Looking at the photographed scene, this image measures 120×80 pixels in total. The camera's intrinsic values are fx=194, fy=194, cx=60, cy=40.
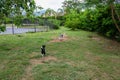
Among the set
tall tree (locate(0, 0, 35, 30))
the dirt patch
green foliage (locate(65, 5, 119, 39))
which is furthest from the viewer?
green foliage (locate(65, 5, 119, 39))

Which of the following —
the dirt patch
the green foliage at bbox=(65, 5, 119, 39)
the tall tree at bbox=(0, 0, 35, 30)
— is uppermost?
the tall tree at bbox=(0, 0, 35, 30)

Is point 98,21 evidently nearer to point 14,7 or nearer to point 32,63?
point 14,7

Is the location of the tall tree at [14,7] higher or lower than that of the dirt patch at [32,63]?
higher

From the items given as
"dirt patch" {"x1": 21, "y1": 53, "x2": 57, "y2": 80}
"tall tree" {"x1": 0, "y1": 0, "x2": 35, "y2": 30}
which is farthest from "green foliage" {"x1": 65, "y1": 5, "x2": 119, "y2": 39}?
"dirt patch" {"x1": 21, "y1": 53, "x2": 57, "y2": 80}

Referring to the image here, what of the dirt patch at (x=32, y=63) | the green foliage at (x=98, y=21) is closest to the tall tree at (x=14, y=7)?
the dirt patch at (x=32, y=63)

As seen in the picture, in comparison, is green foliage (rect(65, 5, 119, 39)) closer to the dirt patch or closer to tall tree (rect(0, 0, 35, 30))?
tall tree (rect(0, 0, 35, 30))

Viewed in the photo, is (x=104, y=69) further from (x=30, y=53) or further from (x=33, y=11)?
(x=33, y=11)

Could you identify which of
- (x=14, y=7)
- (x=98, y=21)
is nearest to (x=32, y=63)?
(x=14, y=7)

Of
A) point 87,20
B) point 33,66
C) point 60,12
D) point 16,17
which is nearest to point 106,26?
point 87,20

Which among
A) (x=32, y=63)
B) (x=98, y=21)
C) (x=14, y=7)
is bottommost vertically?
(x=32, y=63)

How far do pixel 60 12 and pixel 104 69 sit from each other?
105 ft

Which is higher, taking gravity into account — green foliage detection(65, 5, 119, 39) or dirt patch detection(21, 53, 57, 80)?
green foliage detection(65, 5, 119, 39)

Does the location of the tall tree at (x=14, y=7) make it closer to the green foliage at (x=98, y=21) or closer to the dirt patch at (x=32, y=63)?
the dirt patch at (x=32, y=63)

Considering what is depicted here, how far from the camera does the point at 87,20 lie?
21.2 m
